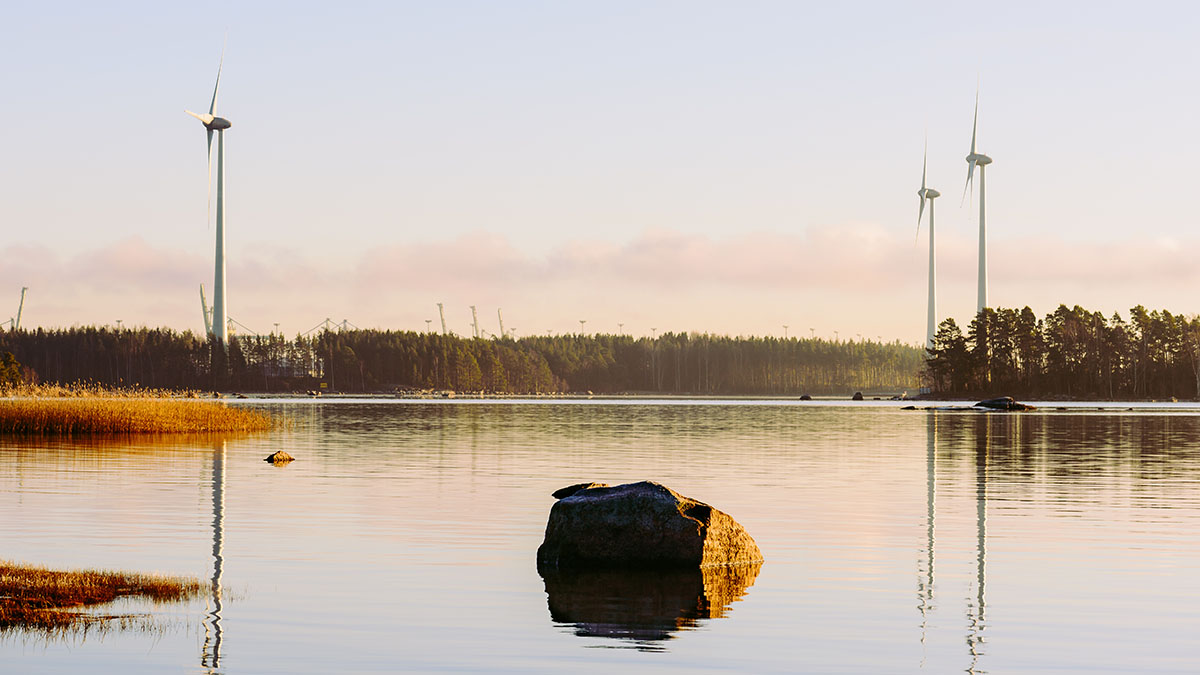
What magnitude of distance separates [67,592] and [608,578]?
981 centimetres

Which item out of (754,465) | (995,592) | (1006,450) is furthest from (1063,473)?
(995,592)

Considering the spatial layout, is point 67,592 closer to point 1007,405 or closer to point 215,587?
point 215,587

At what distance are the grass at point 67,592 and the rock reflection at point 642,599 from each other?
6601 millimetres

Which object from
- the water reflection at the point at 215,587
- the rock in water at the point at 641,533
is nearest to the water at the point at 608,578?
the water reflection at the point at 215,587

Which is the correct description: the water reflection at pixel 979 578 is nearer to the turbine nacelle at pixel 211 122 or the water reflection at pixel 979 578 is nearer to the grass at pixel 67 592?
the grass at pixel 67 592

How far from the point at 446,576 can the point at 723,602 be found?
19.3 feet

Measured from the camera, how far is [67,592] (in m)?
22.4

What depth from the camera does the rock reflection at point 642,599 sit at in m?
21.2

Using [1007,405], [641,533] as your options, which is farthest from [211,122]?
[641,533]

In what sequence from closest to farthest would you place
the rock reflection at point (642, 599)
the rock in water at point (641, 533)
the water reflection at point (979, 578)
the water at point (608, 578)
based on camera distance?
1. the water at point (608, 578)
2. the water reflection at point (979, 578)
3. the rock reflection at point (642, 599)
4. the rock in water at point (641, 533)

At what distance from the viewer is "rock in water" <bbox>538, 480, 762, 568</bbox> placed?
27.4 m

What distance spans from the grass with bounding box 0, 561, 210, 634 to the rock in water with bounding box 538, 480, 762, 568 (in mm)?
7301

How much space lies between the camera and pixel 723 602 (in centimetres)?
2389

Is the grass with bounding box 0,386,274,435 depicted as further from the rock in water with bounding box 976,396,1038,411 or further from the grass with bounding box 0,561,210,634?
the rock in water with bounding box 976,396,1038,411
